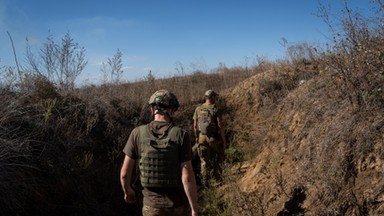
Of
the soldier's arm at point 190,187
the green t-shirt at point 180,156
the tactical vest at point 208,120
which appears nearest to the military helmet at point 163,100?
the green t-shirt at point 180,156

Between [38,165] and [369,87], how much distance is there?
5.22m

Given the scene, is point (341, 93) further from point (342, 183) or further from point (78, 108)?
point (78, 108)

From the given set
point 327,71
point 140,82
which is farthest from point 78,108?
point 327,71

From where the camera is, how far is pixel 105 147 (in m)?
7.57

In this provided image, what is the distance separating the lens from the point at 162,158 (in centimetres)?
339

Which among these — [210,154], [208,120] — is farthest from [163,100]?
[210,154]

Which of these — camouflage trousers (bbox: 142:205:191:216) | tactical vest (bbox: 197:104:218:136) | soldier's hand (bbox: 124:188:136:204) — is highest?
tactical vest (bbox: 197:104:218:136)

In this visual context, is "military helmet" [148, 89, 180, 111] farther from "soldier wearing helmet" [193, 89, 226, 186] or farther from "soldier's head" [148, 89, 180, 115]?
"soldier wearing helmet" [193, 89, 226, 186]

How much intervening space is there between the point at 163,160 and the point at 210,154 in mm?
4246

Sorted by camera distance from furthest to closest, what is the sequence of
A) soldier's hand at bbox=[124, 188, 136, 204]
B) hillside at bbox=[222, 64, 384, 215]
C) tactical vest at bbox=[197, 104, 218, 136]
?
tactical vest at bbox=[197, 104, 218, 136] → hillside at bbox=[222, 64, 384, 215] → soldier's hand at bbox=[124, 188, 136, 204]

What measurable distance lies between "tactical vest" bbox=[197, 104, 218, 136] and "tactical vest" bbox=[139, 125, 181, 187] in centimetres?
387

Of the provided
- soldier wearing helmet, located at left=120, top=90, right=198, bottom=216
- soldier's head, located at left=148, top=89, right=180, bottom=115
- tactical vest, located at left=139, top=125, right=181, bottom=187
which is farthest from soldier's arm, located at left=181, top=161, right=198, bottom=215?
soldier's head, located at left=148, top=89, right=180, bottom=115

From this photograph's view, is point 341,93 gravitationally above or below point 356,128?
above

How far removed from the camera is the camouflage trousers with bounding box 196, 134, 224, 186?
289 inches
